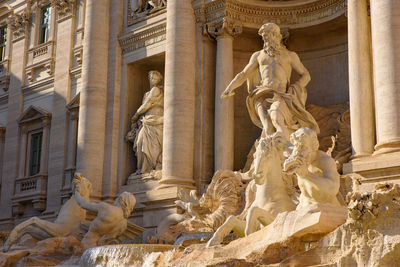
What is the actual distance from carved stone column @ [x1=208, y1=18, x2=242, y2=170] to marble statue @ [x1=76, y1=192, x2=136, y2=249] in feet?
9.73

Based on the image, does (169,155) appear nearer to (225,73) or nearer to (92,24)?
(225,73)

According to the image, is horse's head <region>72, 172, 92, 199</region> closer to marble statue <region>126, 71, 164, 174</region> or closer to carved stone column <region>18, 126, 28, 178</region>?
marble statue <region>126, 71, 164, 174</region>

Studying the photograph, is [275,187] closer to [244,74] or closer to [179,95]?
[244,74]

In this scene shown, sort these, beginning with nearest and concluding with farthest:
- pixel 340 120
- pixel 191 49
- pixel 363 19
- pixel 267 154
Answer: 1. pixel 267 154
2. pixel 363 19
3. pixel 340 120
4. pixel 191 49

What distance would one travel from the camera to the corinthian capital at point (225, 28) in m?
17.8

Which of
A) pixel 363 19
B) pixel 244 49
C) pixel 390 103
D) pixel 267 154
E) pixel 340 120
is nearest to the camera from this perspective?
pixel 267 154

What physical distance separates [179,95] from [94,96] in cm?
328

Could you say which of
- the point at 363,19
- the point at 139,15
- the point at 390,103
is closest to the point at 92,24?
the point at 139,15

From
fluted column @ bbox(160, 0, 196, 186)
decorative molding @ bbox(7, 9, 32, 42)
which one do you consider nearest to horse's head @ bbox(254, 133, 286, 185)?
fluted column @ bbox(160, 0, 196, 186)

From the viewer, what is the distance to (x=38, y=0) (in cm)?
2530

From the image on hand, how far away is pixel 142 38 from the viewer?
19.8 meters

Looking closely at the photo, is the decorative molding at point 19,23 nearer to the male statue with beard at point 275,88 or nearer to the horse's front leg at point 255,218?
the male statue with beard at point 275,88

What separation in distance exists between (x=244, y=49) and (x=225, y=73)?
1.81 m

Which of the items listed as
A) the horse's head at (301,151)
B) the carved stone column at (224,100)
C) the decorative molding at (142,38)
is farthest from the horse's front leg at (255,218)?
the decorative molding at (142,38)
